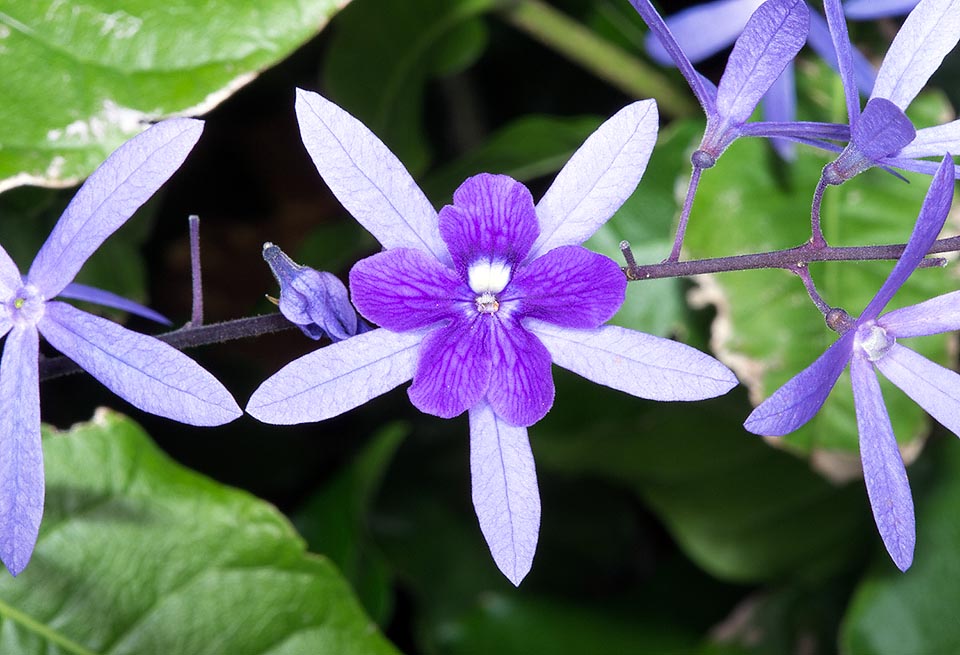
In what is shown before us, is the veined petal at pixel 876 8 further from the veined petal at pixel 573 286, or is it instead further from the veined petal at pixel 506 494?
the veined petal at pixel 506 494

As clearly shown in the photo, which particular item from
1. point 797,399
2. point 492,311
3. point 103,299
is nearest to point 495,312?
point 492,311

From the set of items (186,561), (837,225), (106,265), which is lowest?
(186,561)

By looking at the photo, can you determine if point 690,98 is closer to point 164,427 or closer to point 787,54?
point 787,54

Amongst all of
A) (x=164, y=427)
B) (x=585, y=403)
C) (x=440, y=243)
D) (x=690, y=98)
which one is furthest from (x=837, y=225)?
(x=164, y=427)

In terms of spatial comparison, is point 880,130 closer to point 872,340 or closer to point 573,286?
point 872,340

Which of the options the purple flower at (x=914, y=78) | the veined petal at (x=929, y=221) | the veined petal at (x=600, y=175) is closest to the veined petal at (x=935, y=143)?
the purple flower at (x=914, y=78)
